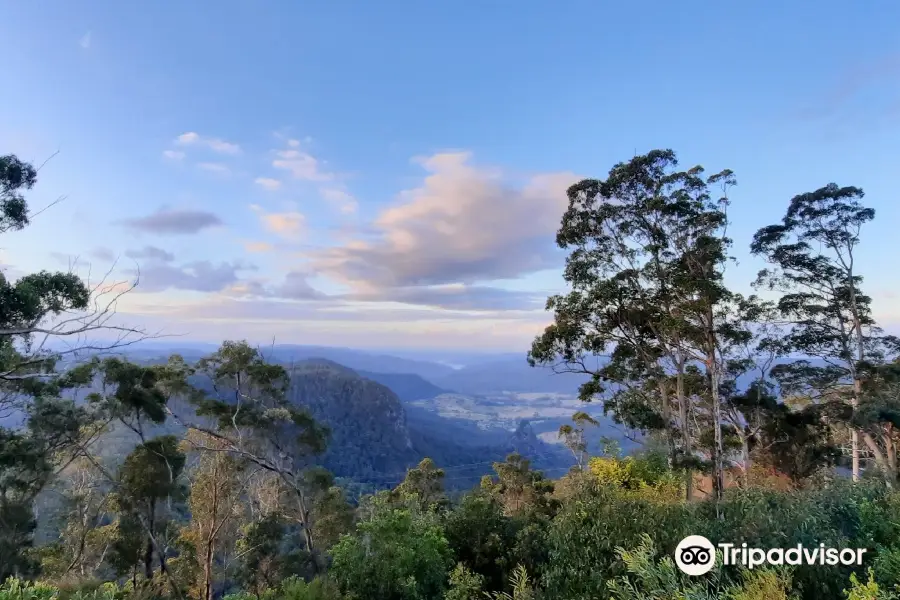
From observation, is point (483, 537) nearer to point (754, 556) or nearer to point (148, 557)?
point (754, 556)

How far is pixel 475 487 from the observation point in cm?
1648

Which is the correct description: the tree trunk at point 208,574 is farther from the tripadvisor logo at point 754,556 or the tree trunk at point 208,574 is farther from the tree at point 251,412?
the tripadvisor logo at point 754,556

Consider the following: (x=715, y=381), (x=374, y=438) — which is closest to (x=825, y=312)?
(x=715, y=381)

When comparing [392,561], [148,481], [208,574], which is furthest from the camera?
[208,574]

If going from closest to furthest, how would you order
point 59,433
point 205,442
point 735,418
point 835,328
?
point 59,433, point 205,442, point 735,418, point 835,328

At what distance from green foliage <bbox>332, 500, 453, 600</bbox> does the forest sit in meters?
0.04

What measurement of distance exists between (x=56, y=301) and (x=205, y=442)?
27.5 ft

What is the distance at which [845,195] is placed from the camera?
709 inches

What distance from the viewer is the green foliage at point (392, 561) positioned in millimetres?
8258

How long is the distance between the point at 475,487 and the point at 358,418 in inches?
3933

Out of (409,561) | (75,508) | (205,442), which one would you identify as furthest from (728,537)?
(75,508)

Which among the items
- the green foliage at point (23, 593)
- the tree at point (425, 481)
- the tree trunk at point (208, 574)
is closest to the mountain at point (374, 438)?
the tree at point (425, 481)

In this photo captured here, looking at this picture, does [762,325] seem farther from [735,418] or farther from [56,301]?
[56,301]

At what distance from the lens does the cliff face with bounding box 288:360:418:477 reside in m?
91.2
